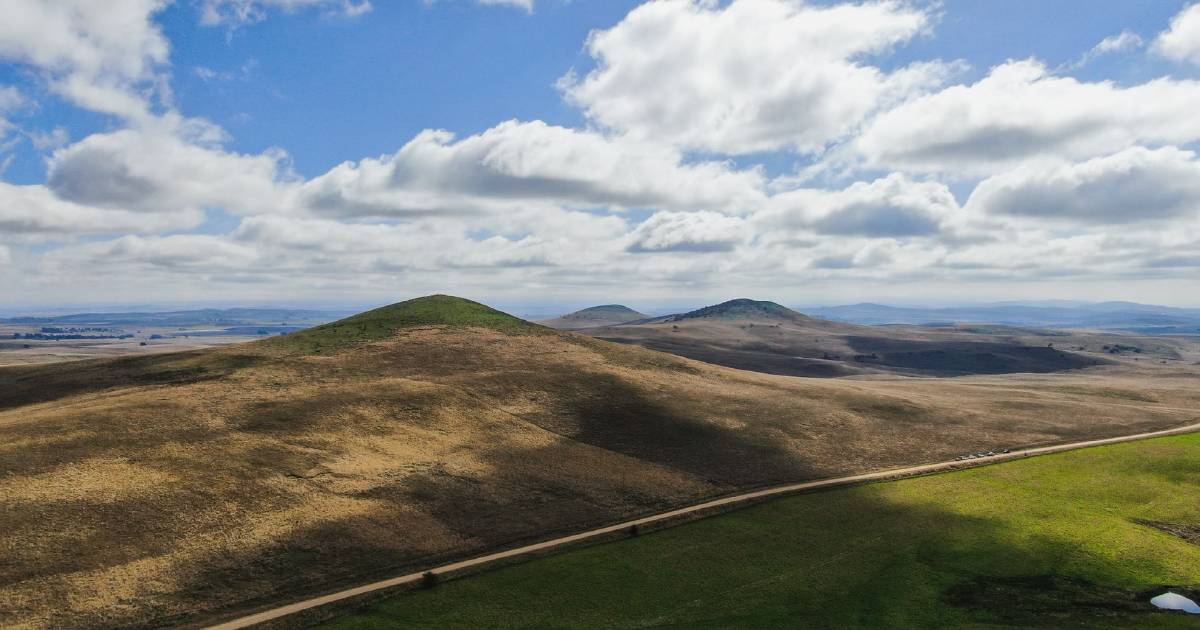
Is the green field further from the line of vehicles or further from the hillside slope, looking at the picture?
the line of vehicles

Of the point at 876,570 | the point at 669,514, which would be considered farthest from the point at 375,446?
the point at 876,570

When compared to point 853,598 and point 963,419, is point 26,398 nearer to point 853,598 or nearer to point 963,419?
point 853,598

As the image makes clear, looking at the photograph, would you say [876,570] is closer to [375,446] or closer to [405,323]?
[375,446]

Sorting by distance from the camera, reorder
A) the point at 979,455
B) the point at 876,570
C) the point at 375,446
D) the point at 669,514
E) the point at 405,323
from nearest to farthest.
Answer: the point at 876,570 < the point at 669,514 < the point at 375,446 < the point at 979,455 < the point at 405,323

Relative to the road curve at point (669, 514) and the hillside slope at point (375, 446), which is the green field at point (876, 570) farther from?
the hillside slope at point (375, 446)

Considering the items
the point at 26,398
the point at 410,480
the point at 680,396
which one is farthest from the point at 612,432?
the point at 26,398
